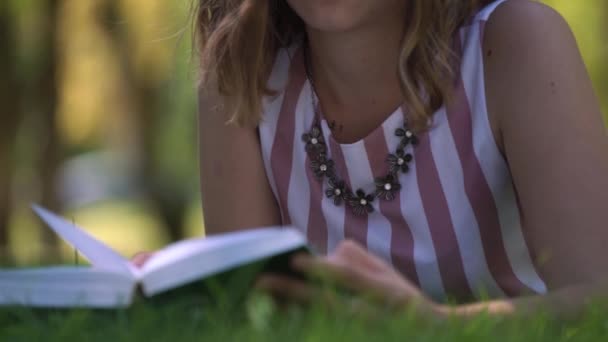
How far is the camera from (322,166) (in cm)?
232

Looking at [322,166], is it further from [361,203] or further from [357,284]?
A: [357,284]

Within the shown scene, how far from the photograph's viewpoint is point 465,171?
2.17m

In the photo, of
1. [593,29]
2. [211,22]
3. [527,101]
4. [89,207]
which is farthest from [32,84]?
[89,207]

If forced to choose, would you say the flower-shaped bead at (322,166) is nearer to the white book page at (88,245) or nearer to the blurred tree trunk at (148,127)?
the white book page at (88,245)

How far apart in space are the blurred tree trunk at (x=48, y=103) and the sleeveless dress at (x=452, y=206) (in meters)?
8.37

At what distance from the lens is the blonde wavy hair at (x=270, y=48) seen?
84.0 inches

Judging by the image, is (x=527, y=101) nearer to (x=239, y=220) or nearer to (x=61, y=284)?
(x=239, y=220)

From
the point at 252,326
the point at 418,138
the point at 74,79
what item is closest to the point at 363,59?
the point at 418,138

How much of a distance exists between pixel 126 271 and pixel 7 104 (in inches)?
377

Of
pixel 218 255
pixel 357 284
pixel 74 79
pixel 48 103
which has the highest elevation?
pixel 218 255

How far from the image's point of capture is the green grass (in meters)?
1.20

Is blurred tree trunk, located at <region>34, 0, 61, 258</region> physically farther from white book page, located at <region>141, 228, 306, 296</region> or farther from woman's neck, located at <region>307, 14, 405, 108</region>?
white book page, located at <region>141, 228, 306, 296</region>

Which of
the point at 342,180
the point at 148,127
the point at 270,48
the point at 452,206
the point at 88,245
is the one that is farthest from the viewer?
the point at 148,127

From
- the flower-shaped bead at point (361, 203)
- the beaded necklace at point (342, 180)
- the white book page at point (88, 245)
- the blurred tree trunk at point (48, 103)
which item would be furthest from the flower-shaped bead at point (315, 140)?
the blurred tree trunk at point (48, 103)
